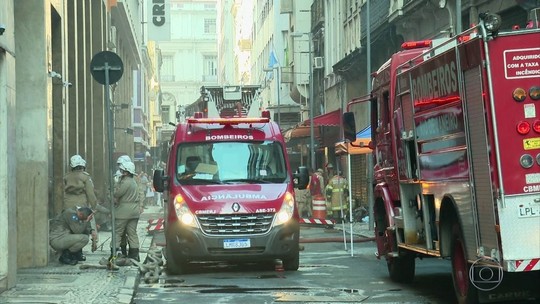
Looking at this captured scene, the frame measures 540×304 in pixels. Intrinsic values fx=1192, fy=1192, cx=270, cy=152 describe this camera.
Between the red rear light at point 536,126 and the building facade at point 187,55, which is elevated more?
the building facade at point 187,55

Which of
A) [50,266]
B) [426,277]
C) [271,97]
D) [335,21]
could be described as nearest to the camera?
[426,277]

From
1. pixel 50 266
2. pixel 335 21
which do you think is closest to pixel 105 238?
pixel 50 266

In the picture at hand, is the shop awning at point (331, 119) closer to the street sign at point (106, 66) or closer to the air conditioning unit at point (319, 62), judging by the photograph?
the air conditioning unit at point (319, 62)

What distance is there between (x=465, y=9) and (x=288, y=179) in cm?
996

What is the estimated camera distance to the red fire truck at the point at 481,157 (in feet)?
35.1

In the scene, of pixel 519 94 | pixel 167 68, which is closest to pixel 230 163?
pixel 519 94

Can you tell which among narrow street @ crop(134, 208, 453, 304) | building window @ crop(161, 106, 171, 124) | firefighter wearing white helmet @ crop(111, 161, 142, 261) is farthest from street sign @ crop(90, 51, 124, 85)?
building window @ crop(161, 106, 171, 124)

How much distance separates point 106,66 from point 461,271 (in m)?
7.60

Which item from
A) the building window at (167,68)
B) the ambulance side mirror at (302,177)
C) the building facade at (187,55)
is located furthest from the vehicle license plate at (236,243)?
the building window at (167,68)

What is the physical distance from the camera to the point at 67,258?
1847cm

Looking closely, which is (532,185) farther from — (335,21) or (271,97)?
(271,97)

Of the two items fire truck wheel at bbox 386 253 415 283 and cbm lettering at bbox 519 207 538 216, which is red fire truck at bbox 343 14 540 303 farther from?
fire truck wheel at bbox 386 253 415 283

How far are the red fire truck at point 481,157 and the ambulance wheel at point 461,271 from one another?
0.01 metres

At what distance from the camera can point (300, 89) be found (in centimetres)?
6203
